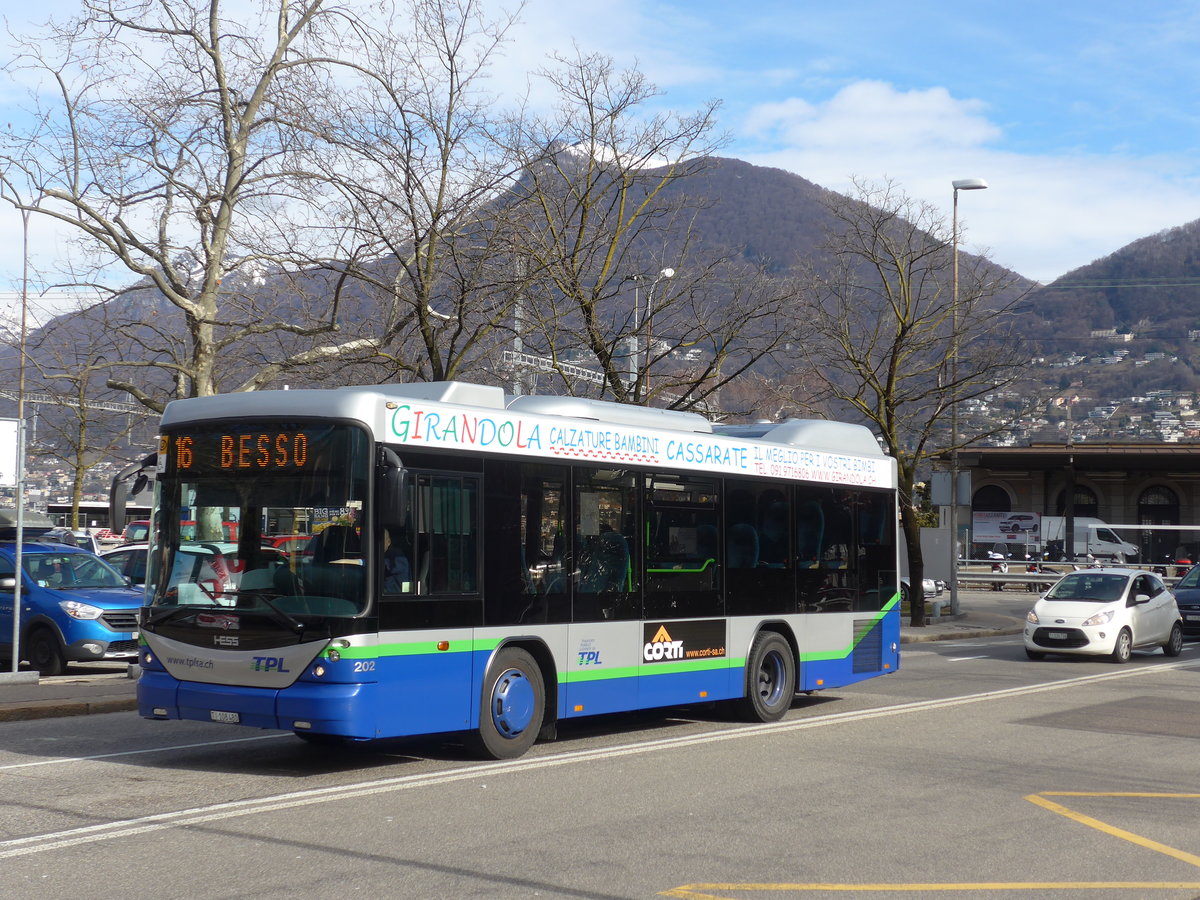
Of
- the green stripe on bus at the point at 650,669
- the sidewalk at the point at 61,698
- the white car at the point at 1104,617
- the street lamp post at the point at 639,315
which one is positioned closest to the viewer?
the green stripe on bus at the point at 650,669

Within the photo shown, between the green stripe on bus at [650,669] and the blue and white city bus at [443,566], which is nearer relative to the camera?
the blue and white city bus at [443,566]

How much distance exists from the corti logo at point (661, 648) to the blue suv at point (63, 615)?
816 centimetres

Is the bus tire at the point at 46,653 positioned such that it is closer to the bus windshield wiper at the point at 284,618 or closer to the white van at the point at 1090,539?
the bus windshield wiper at the point at 284,618

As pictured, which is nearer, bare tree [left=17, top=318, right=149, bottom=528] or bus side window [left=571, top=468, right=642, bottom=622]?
bus side window [left=571, top=468, right=642, bottom=622]

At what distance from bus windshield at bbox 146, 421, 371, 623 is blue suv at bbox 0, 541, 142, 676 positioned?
7149mm

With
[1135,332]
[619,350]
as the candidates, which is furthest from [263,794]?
[1135,332]

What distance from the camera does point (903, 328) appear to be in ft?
97.3

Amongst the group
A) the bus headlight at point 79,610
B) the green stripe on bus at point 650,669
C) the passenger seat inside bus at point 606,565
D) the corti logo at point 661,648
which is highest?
the passenger seat inside bus at point 606,565

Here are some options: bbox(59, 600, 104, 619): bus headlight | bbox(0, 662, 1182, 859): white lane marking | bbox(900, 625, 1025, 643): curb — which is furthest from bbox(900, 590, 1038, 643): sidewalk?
bbox(59, 600, 104, 619): bus headlight

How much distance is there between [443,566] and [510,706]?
4.57ft

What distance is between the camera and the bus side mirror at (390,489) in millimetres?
9414

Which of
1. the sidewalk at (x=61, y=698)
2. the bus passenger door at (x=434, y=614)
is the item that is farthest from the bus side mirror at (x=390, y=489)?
the sidewalk at (x=61, y=698)

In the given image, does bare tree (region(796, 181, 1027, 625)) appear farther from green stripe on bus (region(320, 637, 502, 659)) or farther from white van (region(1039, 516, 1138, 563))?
white van (region(1039, 516, 1138, 563))

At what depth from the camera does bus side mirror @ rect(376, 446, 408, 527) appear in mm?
9414
